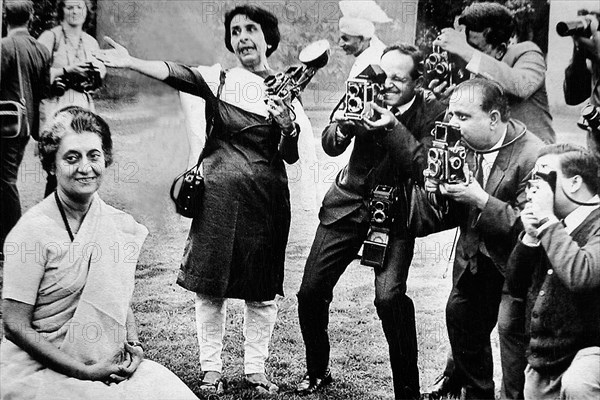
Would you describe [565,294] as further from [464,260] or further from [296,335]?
[296,335]

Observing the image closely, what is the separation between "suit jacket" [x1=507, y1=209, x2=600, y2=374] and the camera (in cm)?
518

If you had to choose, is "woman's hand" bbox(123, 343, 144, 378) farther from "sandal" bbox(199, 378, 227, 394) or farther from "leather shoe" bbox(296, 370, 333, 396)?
"leather shoe" bbox(296, 370, 333, 396)

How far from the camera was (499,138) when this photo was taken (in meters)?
5.41

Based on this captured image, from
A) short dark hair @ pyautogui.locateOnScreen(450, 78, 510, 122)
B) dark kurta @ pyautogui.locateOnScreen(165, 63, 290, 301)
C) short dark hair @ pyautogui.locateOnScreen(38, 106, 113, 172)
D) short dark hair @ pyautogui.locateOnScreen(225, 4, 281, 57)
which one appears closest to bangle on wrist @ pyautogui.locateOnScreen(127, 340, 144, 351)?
dark kurta @ pyautogui.locateOnScreen(165, 63, 290, 301)

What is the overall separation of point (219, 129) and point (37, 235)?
140cm

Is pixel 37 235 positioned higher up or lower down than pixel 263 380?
higher up

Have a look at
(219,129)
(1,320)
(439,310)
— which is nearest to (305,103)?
(219,129)

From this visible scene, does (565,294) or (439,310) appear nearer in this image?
(565,294)

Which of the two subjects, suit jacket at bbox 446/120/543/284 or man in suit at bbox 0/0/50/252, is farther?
man in suit at bbox 0/0/50/252

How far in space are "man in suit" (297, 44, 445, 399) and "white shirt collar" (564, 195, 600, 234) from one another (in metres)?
1.00

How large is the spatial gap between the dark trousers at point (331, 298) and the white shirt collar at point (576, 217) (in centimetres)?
102

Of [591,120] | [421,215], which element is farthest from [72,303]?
[591,120]

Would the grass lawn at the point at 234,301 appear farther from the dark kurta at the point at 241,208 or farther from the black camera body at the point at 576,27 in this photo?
the black camera body at the point at 576,27

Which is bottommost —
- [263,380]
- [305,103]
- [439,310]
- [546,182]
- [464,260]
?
[263,380]
